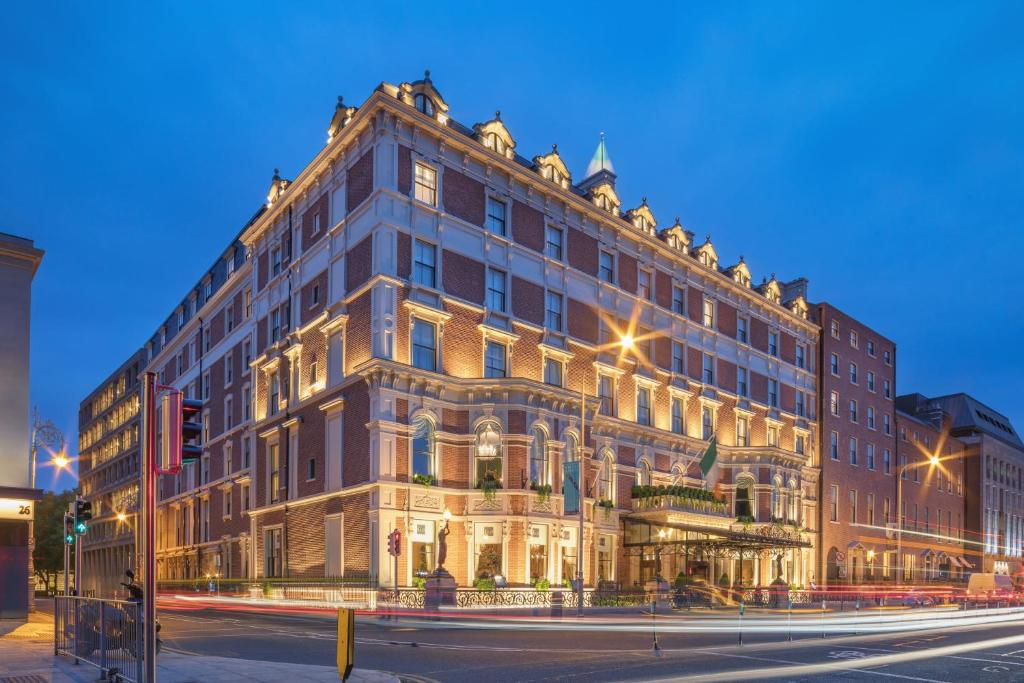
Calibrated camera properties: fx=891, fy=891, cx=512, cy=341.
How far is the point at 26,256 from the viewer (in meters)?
31.9

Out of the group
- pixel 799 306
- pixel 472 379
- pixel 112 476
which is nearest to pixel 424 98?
pixel 472 379

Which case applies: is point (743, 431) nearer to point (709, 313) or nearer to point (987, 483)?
point (709, 313)

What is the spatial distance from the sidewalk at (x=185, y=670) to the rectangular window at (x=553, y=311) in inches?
1125

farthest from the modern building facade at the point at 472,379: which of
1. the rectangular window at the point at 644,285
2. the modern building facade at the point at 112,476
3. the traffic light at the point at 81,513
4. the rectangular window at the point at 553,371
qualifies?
the modern building facade at the point at 112,476

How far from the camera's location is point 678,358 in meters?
53.8

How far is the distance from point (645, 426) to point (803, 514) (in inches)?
764

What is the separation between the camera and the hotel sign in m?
30.2

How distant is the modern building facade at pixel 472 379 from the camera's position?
124 feet

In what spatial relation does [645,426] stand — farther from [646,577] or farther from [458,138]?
[458,138]

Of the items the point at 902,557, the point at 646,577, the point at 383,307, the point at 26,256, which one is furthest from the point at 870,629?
the point at 902,557

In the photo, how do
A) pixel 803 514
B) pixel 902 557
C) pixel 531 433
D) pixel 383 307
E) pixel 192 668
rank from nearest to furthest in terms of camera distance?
pixel 192 668, pixel 383 307, pixel 531 433, pixel 803 514, pixel 902 557

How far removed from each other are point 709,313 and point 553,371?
1657 cm

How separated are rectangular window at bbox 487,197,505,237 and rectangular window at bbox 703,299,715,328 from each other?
18.8 m

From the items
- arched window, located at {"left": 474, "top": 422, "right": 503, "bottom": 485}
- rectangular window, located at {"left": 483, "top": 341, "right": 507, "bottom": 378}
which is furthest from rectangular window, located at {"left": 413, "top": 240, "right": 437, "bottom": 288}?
arched window, located at {"left": 474, "top": 422, "right": 503, "bottom": 485}
